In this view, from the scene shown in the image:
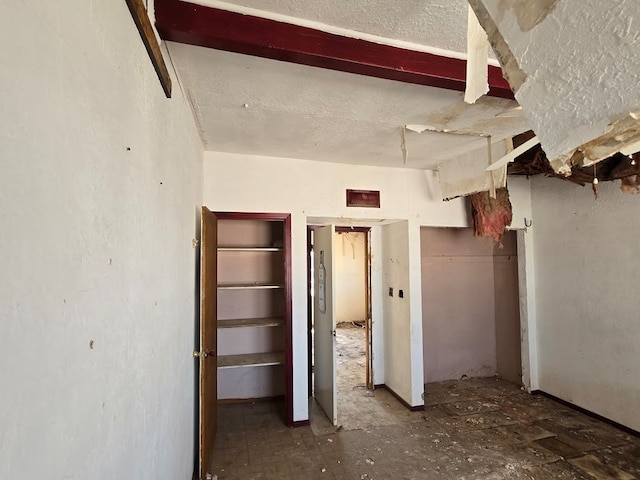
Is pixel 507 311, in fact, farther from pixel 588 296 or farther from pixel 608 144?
pixel 608 144

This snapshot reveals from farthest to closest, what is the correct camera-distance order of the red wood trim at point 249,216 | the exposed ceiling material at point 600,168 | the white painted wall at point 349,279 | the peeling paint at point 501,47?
the white painted wall at point 349,279 → the red wood trim at point 249,216 → the exposed ceiling material at point 600,168 → the peeling paint at point 501,47

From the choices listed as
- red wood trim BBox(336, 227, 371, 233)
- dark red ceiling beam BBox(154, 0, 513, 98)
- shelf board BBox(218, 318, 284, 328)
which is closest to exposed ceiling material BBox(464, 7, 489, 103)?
dark red ceiling beam BBox(154, 0, 513, 98)

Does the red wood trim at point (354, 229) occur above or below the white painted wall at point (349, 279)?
above

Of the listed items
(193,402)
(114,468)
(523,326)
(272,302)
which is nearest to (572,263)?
(523,326)

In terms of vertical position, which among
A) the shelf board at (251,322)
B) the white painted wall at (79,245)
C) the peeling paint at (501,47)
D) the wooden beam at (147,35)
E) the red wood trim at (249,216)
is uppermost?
the wooden beam at (147,35)

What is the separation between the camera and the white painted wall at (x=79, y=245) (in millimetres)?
525

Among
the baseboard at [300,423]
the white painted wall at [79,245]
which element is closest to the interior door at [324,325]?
the baseboard at [300,423]

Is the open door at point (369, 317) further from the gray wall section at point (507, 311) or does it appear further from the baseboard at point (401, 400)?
the gray wall section at point (507, 311)

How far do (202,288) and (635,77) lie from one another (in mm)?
2348

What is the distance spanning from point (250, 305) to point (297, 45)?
2908 mm

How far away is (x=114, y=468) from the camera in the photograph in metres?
0.92

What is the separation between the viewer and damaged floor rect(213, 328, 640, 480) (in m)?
2.54

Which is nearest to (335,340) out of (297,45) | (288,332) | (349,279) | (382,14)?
(288,332)

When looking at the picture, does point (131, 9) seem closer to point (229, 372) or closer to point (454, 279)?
point (229, 372)
